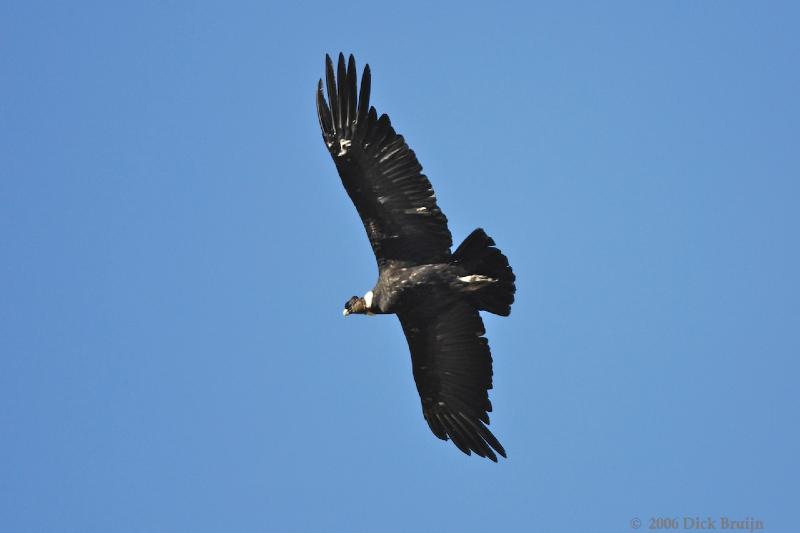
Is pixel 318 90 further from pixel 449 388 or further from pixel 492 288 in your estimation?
pixel 449 388

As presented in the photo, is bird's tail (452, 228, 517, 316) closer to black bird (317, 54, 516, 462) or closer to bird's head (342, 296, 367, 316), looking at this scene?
black bird (317, 54, 516, 462)

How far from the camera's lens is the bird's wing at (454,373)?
1555 cm

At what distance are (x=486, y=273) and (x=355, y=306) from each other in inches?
76.6

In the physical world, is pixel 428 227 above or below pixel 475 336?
above

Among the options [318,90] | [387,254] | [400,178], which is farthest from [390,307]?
[318,90]

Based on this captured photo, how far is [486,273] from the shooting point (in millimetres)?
14844

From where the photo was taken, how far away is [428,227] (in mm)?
14992

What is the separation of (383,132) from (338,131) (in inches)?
22.5

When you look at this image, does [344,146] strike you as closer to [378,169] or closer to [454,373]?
[378,169]

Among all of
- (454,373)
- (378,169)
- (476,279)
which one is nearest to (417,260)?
(476,279)

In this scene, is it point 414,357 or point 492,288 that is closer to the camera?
point 492,288

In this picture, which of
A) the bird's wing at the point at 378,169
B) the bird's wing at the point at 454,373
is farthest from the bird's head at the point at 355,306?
the bird's wing at the point at 378,169

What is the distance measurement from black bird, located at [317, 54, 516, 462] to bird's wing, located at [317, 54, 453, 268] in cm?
1

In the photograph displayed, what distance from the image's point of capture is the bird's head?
15695 millimetres
